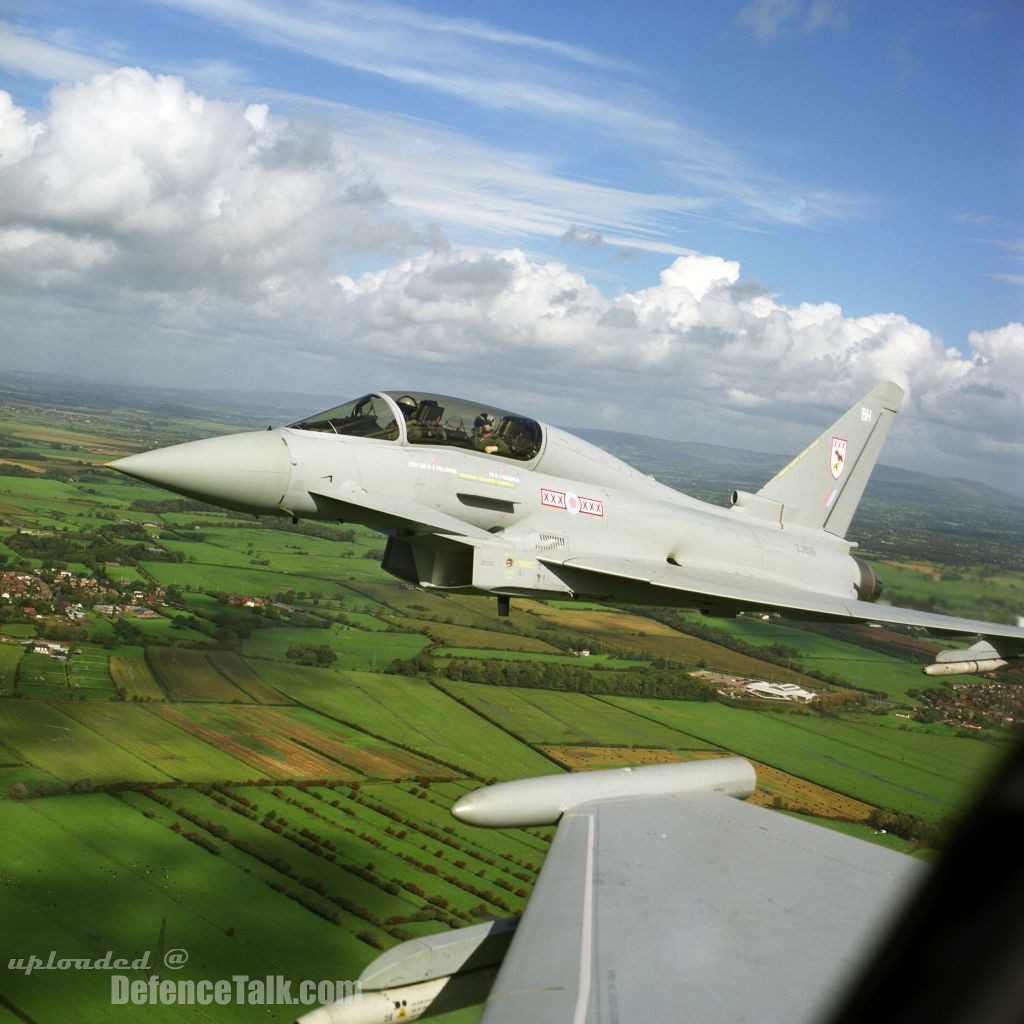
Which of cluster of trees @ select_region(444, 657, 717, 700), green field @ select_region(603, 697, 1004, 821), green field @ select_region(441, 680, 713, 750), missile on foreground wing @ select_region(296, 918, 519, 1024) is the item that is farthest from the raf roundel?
cluster of trees @ select_region(444, 657, 717, 700)

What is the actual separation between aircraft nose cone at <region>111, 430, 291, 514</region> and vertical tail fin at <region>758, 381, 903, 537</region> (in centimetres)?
1063

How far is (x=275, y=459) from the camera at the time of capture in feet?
45.8

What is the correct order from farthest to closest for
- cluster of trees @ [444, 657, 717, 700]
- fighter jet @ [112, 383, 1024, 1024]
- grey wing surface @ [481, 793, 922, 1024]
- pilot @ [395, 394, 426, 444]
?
cluster of trees @ [444, 657, 717, 700] → pilot @ [395, 394, 426, 444] → fighter jet @ [112, 383, 1024, 1024] → grey wing surface @ [481, 793, 922, 1024]

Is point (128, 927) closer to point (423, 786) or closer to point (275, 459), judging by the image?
point (423, 786)

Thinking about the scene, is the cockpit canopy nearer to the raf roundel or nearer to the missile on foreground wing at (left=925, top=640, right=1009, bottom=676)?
the missile on foreground wing at (left=925, top=640, right=1009, bottom=676)

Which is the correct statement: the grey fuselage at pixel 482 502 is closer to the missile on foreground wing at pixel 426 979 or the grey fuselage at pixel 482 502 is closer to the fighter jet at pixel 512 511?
the fighter jet at pixel 512 511

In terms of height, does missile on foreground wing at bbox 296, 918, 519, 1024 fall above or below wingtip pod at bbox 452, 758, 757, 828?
below

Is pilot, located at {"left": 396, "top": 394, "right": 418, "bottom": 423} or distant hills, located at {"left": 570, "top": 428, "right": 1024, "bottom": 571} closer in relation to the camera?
distant hills, located at {"left": 570, "top": 428, "right": 1024, "bottom": 571}

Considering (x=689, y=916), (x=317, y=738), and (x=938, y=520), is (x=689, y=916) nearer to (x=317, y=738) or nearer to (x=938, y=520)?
(x=938, y=520)

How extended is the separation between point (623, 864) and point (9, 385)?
408 feet

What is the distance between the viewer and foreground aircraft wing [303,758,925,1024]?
17.0 ft

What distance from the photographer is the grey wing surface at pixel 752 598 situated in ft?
48.5

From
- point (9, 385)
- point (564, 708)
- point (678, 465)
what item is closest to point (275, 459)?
point (564, 708)

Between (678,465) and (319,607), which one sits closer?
(319,607)
